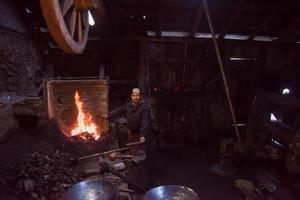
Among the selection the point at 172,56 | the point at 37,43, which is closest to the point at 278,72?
the point at 172,56

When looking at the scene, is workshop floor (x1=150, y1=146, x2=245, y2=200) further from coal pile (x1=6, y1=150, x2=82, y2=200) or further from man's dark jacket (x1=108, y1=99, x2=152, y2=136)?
coal pile (x1=6, y1=150, x2=82, y2=200)

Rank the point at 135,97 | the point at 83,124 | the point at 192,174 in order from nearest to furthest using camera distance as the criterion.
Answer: the point at 135,97
the point at 192,174
the point at 83,124

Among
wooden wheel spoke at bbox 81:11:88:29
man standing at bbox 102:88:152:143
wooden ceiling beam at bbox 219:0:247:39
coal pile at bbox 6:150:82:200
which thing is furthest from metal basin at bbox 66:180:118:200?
wooden ceiling beam at bbox 219:0:247:39

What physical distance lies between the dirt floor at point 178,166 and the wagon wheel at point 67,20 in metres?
3.30

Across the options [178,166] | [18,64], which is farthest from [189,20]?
[18,64]

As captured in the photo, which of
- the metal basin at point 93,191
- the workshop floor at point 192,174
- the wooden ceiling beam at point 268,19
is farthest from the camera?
the wooden ceiling beam at point 268,19

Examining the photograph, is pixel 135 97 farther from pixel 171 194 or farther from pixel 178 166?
pixel 171 194

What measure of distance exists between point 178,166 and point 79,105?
3.68 metres

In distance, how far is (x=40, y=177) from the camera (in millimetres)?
5320

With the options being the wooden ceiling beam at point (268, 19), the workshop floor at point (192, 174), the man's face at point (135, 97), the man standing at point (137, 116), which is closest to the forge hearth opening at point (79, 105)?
the man standing at point (137, 116)

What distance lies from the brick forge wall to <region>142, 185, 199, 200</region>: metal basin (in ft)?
21.4

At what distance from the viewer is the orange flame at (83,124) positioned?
26.6 ft

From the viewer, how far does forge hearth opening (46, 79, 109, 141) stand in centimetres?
815

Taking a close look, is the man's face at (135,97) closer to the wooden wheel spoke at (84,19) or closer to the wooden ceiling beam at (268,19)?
the wooden wheel spoke at (84,19)
